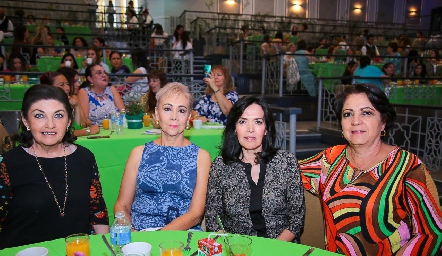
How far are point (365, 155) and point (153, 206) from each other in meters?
1.26

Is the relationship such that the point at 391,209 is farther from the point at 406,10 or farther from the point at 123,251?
the point at 406,10

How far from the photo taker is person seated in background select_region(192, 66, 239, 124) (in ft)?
14.9

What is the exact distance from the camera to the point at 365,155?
78.8 inches

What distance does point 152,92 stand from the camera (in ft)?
16.0

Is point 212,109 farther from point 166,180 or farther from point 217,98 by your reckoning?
point 166,180

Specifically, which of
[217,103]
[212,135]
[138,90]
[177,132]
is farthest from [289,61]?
[177,132]

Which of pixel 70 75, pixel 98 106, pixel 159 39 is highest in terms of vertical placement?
pixel 159 39

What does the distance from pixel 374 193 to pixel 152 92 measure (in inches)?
139

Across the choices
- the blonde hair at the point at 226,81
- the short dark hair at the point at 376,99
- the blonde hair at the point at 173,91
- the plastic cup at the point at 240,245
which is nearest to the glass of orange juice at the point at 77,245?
the plastic cup at the point at 240,245

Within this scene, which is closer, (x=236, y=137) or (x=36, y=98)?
(x=36, y=98)

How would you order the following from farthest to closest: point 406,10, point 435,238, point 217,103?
point 406,10 < point 217,103 < point 435,238

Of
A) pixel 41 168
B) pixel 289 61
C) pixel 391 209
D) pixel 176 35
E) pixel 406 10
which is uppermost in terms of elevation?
pixel 406 10

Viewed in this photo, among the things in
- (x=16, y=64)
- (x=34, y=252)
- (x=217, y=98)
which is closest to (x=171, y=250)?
(x=34, y=252)

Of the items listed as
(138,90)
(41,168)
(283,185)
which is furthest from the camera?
(138,90)
